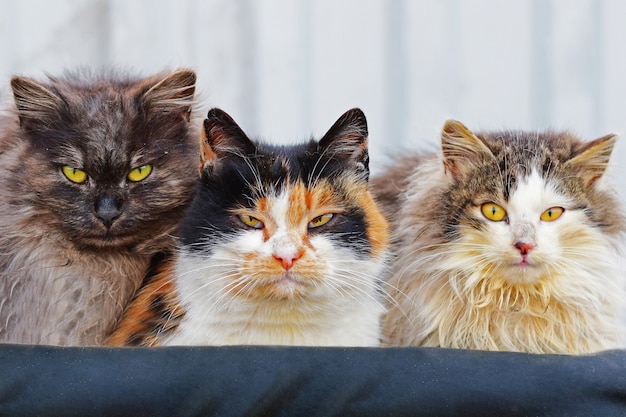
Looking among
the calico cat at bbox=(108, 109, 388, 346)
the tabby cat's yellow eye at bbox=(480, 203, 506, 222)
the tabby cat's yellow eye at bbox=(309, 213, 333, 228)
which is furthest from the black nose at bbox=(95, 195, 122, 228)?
the tabby cat's yellow eye at bbox=(480, 203, 506, 222)

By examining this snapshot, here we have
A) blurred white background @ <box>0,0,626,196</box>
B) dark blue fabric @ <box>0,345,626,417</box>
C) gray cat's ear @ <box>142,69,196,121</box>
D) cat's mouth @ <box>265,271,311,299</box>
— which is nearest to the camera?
dark blue fabric @ <box>0,345,626,417</box>

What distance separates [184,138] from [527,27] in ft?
3.99

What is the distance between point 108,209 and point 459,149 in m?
0.64

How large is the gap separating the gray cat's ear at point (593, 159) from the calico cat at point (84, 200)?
0.71 m

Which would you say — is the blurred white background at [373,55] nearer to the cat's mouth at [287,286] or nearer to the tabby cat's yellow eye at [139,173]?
the tabby cat's yellow eye at [139,173]

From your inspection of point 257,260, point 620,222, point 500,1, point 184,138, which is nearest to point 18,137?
point 184,138

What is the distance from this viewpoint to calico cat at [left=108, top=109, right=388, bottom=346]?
118 centimetres

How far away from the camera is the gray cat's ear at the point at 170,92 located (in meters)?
1.36

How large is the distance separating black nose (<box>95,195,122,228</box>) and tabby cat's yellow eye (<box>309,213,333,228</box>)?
0.34 metres

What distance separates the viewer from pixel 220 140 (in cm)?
124

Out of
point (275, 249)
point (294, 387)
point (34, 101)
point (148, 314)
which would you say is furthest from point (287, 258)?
point (34, 101)

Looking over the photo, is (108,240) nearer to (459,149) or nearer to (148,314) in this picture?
(148,314)

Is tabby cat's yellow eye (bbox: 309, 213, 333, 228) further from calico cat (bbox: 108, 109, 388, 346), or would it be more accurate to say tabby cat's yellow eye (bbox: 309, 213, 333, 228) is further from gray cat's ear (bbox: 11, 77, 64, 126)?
gray cat's ear (bbox: 11, 77, 64, 126)

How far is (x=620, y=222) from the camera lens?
1.42 meters
